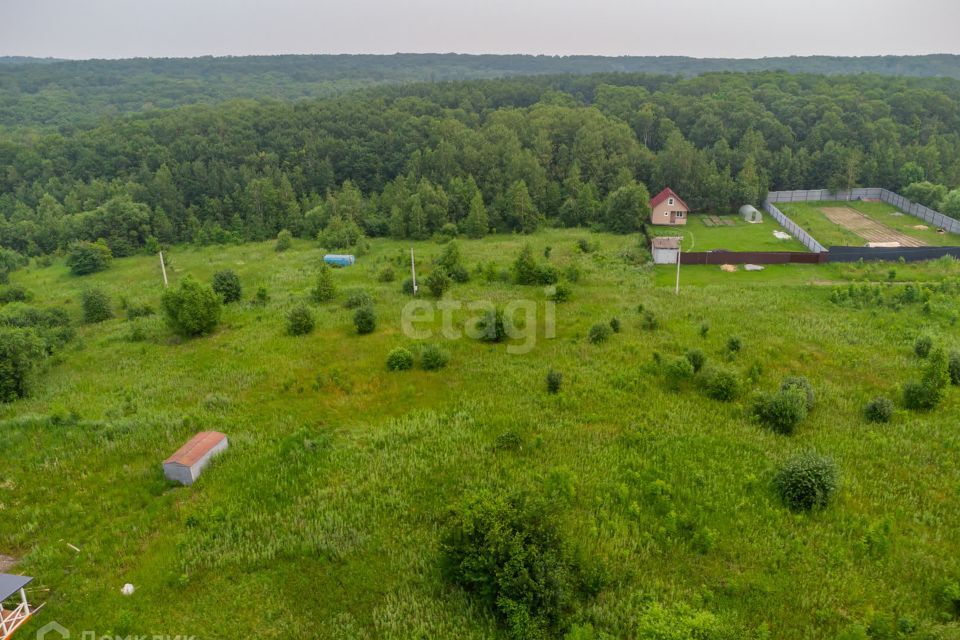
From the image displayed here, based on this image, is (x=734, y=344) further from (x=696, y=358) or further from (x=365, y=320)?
(x=365, y=320)

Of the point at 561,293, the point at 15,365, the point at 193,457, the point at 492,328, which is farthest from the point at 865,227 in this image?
the point at 15,365

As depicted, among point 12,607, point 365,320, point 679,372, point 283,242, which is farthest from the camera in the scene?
point 283,242

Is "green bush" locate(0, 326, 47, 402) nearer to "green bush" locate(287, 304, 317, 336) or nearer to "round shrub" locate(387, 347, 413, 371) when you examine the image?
"green bush" locate(287, 304, 317, 336)

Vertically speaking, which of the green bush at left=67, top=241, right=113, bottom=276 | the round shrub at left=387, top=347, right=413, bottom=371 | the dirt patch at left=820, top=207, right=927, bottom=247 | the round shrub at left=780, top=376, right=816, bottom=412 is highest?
the dirt patch at left=820, top=207, right=927, bottom=247

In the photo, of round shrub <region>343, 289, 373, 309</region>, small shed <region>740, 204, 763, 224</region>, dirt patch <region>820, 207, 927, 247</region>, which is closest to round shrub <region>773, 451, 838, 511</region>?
round shrub <region>343, 289, 373, 309</region>

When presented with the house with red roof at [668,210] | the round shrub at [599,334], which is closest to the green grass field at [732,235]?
the house with red roof at [668,210]

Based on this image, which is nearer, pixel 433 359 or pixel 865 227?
pixel 433 359

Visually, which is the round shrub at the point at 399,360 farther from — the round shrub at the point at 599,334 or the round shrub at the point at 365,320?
the round shrub at the point at 599,334
